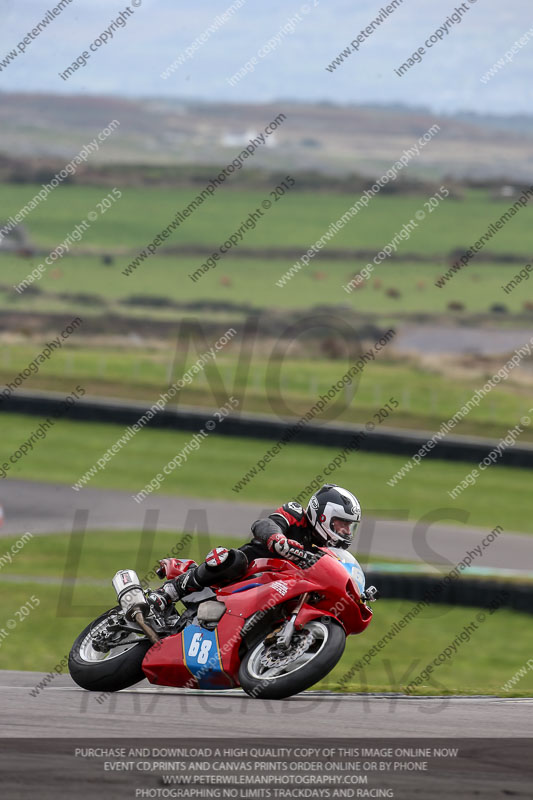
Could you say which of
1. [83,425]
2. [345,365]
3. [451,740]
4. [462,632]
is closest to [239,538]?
[462,632]

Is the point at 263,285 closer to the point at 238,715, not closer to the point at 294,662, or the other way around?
the point at 294,662

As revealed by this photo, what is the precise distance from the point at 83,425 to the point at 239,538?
950cm

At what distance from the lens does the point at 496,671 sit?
14234 mm

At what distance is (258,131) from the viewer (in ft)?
378

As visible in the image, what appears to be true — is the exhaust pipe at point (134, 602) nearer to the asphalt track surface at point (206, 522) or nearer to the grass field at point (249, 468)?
the asphalt track surface at point (206, 522)

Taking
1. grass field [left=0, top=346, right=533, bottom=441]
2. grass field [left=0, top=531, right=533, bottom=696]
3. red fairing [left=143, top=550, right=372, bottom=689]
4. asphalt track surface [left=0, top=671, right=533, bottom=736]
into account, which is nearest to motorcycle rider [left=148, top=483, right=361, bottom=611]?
red fairing [left=143, top=550, right=372, bottom=689]

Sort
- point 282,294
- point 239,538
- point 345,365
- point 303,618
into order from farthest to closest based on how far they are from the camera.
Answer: point 282,294 → point 345,365 → point 239,538 → point 303,618

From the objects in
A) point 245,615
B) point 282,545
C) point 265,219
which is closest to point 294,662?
point 245,615

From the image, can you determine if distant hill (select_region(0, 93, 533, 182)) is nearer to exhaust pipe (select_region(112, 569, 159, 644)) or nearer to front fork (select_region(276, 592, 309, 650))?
exhaust pipe (select_region(112, 569, 159, 644))

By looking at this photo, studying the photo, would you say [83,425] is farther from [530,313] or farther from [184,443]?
[530,313]

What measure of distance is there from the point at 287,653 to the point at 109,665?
4.09 feet

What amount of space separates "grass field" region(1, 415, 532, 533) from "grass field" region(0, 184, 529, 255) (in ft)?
112

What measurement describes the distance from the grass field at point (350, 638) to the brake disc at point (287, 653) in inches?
204

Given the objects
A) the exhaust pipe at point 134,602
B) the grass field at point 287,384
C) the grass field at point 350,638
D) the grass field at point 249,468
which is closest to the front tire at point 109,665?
the exhaust pipe at point 134,602
